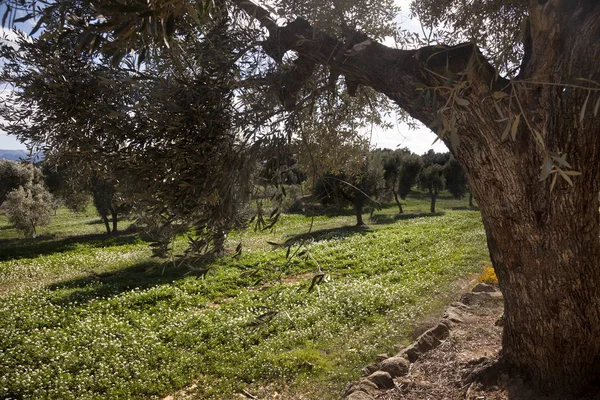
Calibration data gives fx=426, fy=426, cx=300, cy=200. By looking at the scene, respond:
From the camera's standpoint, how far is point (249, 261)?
18.7m

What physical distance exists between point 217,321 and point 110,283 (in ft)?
21.4

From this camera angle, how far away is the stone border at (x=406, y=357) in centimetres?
577

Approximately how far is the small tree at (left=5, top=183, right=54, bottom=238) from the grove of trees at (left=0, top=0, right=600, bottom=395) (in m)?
28.2

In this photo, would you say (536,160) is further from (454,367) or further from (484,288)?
(484,288)

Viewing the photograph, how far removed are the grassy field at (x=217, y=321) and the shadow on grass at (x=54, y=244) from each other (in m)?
4.57

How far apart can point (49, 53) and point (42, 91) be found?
47cm

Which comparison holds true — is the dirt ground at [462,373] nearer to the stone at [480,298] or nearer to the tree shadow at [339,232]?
the stone at [480,298]

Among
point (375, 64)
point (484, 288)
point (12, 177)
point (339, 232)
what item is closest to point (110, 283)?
point (484, 288)

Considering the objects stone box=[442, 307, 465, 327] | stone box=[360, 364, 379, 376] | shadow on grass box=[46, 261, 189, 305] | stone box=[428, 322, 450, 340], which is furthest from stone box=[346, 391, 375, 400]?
shadow on grass box=[46, 261, 189, 305]

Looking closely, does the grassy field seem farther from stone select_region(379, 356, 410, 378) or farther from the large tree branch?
the large tree branch

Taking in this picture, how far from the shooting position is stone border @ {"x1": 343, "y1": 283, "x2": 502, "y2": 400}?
18.9ft

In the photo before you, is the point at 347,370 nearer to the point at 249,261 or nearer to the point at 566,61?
the point at 566,61

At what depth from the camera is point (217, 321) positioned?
36.0 feet

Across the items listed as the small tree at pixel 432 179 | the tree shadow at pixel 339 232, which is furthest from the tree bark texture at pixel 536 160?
the small tree at pixel 432 179
